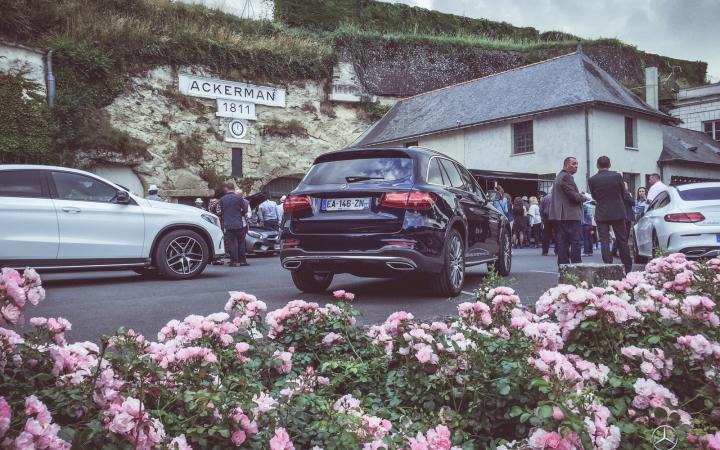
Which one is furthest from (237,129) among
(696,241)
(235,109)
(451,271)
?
(451,271)

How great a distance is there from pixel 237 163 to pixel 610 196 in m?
21.1

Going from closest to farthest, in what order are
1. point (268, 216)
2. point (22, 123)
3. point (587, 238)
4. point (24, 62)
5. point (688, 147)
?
point (587, 238), point (268, 216), point (22, 123), point (24, 62), point (688, 147)

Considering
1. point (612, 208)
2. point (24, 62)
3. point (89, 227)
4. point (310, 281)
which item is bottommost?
point (310, 281)

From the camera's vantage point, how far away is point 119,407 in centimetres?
170

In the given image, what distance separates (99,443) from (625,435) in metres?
1.81

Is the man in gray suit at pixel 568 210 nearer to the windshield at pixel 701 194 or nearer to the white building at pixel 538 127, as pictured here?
the windshield at pixel 701 194

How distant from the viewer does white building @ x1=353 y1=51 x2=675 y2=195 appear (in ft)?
84.4

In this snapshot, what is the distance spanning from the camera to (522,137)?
92.1 feet

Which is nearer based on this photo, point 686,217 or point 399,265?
point 399,265

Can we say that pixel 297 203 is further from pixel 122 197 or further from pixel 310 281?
pixel 122 197

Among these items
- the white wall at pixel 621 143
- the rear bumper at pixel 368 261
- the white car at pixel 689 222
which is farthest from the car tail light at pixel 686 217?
the white wall at pixel 621 143

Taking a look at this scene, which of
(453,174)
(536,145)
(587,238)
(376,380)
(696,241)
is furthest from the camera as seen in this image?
(536,145)

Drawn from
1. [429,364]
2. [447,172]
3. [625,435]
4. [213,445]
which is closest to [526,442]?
[625,435]

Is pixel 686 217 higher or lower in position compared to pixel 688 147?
lower
